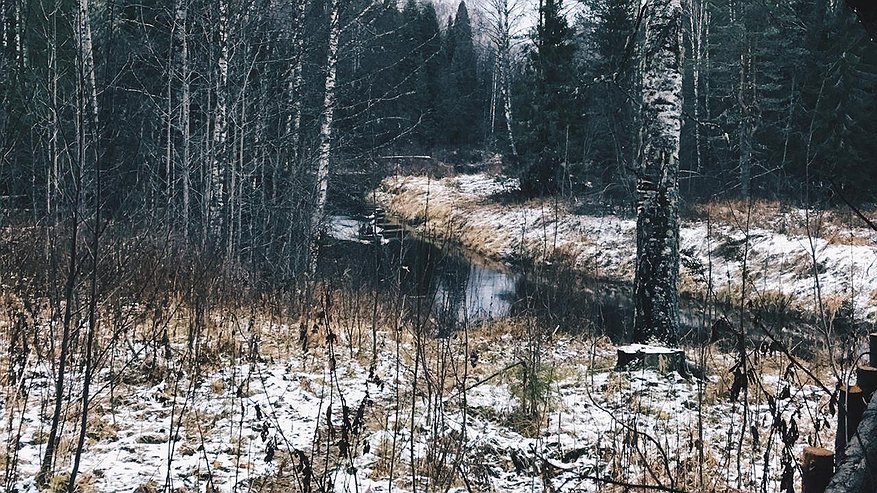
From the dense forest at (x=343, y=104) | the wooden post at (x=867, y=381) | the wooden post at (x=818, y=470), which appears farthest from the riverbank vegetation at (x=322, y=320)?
the wooden post at (x=818, y=470)

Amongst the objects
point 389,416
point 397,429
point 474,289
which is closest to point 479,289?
point 474,289

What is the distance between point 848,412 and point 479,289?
9.96m

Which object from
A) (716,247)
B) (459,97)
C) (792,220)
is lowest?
(716,247)

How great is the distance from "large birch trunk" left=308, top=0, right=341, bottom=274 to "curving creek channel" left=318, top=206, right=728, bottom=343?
0.27 meters

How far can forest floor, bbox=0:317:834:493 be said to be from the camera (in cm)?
270

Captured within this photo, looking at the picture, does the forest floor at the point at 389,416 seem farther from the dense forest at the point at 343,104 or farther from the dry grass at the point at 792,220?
the dry grass at the point at 792,220

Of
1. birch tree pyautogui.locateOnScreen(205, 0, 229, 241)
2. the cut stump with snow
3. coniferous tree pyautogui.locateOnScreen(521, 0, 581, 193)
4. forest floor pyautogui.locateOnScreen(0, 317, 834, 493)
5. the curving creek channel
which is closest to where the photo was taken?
forest floor pyautogui.locateOnScreen(0, 317, 834, 493)

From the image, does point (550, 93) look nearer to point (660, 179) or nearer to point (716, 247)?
point (716, 247)

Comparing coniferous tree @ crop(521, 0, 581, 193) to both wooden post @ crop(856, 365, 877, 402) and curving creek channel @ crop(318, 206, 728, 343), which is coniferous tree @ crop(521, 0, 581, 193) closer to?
curving creek channel @ crop(318, 206, 728, 343)

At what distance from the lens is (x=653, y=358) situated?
485cm

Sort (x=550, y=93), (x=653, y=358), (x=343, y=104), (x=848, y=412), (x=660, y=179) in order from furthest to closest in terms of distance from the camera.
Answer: (x=550, y=93) → (x=343, y=104) → (x=660, y=179) → (x=653, y=358) → (x=848, y=412)

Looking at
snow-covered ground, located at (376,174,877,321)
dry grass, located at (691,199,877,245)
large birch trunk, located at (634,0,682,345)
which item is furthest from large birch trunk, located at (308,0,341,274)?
dry grass, located at (691,199,877,245)

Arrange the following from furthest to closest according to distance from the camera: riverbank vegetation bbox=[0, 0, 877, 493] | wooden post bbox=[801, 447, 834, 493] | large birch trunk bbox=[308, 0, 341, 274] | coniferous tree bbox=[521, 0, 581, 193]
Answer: coniferous tree bbox=[521, 0, 581, 193]
large birch trunk bbox=[308, 0, 341, 274]
riverbank vegetation bbox=[0, 0, 877, 493]
wooden post bbox=[801, 447, 834, 493]

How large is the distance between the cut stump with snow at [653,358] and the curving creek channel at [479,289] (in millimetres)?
676
